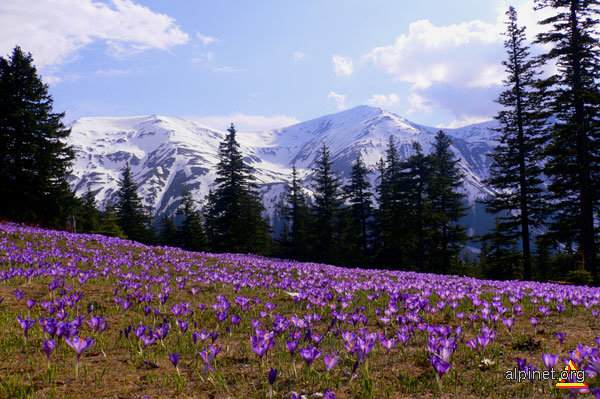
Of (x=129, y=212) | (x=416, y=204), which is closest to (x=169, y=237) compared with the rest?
(x=129, y=212)

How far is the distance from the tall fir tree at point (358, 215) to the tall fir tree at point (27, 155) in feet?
92.8

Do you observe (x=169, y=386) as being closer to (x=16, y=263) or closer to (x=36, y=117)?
(x=16, y=263)

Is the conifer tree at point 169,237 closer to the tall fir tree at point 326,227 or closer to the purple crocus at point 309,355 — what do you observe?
the tall fir tree at point 326,227

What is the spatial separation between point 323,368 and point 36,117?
3101 cm

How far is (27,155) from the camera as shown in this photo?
24453 millimetres

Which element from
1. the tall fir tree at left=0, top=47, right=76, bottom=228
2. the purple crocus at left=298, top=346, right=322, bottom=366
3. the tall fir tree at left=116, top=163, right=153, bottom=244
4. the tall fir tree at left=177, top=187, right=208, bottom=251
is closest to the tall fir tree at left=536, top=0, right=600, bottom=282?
the purple crocus at left=298, top=346, right=322, bottom=366

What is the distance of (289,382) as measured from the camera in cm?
335

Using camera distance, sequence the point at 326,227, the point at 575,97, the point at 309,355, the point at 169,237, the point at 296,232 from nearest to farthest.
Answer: the point at 309,355, the point at 575,97, the point at 326,227, the point at 296,232, the point at 169,237

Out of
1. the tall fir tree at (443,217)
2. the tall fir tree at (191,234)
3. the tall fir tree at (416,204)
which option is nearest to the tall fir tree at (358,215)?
the tall fir tree at (443,217)

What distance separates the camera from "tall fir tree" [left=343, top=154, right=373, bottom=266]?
40.9 metres

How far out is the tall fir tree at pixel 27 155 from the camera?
2394 cm

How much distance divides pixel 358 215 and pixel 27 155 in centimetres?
3238

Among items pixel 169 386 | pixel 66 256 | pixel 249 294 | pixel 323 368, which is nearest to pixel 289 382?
pixel 323 368

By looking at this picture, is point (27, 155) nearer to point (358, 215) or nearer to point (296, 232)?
point (296, 232)
